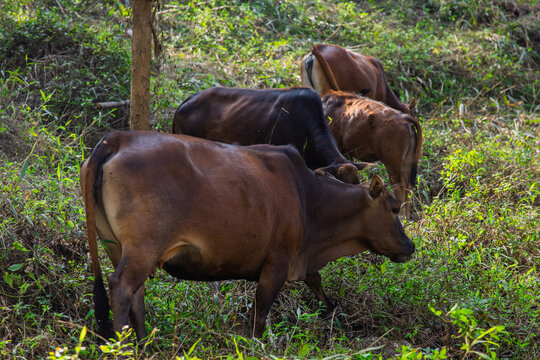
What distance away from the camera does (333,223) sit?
5.56 meters

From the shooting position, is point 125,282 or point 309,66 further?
point 309,66

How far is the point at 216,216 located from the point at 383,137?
402 centimetres

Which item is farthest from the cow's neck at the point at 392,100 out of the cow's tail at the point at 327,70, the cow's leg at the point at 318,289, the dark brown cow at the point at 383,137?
the cow's leg at the point at 318,289

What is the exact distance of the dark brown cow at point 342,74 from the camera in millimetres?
9562

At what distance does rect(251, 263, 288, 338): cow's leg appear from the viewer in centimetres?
502

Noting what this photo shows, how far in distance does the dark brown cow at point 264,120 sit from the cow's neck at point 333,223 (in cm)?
109

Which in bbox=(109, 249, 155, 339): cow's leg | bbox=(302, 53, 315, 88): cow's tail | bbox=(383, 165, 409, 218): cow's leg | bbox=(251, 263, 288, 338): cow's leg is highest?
bbox=(109, 249, 155, 339): cow's leg

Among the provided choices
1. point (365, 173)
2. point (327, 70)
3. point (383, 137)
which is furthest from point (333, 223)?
point (327, 70)

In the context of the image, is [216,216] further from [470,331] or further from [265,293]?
[470,331]

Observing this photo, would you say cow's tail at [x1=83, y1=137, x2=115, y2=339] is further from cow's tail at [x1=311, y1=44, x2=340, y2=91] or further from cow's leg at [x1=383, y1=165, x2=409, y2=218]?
cow's tail at [x1=311, y1=44, x2=340, y2=91]

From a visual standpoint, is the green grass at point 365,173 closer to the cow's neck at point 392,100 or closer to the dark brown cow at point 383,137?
the dark brown cow at point 383,137

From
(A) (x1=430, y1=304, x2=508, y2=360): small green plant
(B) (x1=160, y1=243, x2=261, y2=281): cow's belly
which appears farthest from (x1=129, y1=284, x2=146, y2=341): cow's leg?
(A) (x1=430, y1=304, x2=508, y2=360): small green plant

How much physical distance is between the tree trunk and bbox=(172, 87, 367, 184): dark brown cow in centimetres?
97

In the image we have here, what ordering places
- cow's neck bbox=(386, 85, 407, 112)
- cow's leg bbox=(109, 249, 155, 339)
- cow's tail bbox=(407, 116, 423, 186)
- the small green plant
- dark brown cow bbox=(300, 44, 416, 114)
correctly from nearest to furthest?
the small green plant < cow's leg bbox=(109, 249, 155, 339) < cow's tail bbox=(407, 116, 423, 186) < dark brown cow bbox=(300, 44, 416, 114) < cow's neck bbox=(386, 85, 407, 112)
